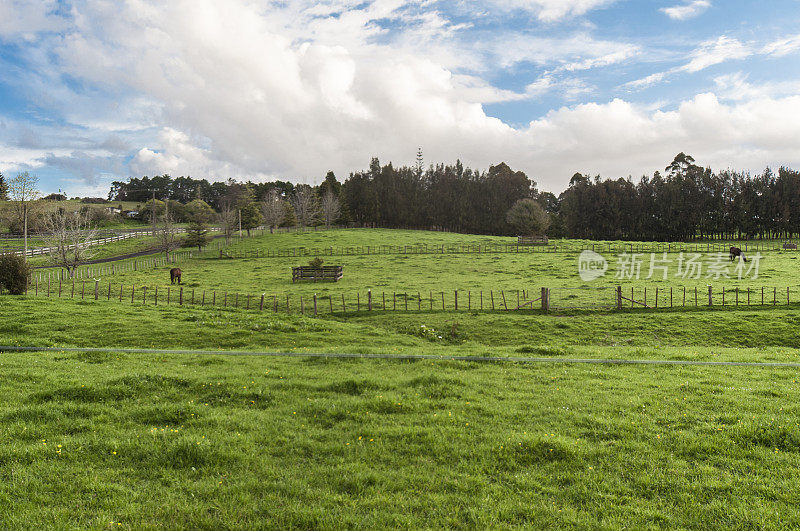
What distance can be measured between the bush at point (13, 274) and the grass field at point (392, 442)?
16980 mm

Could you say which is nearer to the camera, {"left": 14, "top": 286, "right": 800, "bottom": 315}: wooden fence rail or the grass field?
the grass field

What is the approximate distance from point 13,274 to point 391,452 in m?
33.0

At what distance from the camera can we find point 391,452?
764 centimetres

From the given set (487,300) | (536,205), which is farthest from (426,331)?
(536,205)

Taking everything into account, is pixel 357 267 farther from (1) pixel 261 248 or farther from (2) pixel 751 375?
(2) pixel 751 375

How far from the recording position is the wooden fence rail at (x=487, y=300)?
2947 cm

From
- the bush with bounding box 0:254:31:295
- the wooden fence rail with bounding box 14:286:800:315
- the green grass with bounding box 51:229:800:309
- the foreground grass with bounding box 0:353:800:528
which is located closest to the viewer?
the foreground grass with bounding box 0:353:800:528

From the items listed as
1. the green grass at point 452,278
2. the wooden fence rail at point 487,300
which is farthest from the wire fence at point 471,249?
the wooden fence rail at point 487,300

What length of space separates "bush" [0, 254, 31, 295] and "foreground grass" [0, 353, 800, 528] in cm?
2337

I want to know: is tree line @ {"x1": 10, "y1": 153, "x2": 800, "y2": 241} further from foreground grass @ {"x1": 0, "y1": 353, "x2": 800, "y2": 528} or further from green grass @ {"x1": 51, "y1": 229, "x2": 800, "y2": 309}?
foreground grass @ {"x1": 0, "y1": 353, "x2": 800, "y2": 528}

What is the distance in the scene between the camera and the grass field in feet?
19.4

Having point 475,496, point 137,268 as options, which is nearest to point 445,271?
point 137,268

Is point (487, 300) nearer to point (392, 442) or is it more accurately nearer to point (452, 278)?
point (452, 278)

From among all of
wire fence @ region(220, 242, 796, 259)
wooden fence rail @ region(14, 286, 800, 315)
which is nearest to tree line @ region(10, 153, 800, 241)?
wire fence @ region(220, 242, 796, 259)
